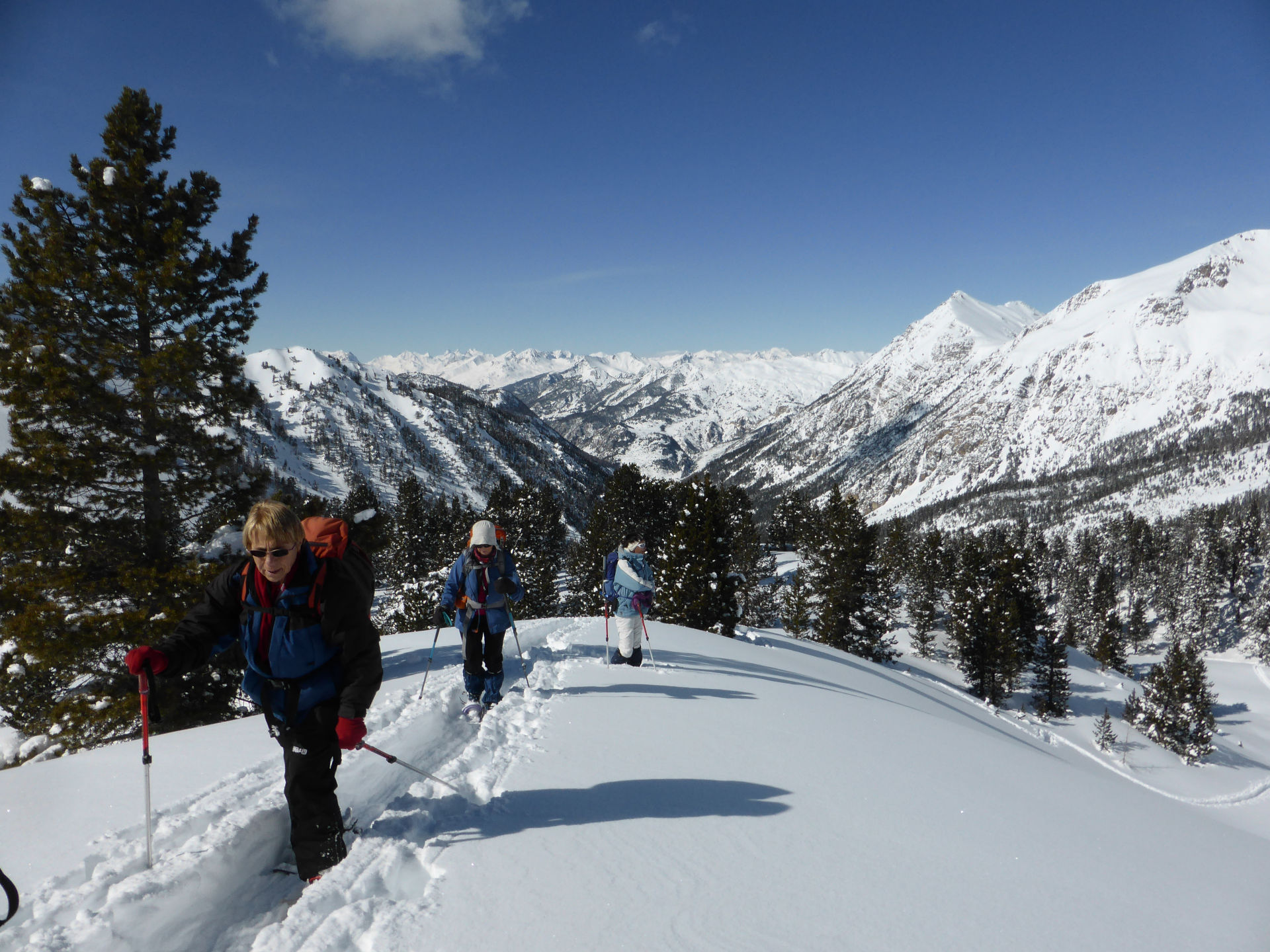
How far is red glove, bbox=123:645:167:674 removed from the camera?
135 inches

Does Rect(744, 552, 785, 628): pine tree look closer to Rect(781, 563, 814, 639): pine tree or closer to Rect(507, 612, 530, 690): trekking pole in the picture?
Rect(781, 563, 814, 639): pine tree

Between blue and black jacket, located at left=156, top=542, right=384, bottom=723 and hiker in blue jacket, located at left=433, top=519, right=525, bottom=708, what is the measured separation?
3.50 m

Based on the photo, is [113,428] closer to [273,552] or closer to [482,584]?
[482,584]

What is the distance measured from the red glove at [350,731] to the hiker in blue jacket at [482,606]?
11.8 ft

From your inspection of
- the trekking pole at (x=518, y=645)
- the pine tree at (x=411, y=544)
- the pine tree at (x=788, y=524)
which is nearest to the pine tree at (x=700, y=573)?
the trekking pole at (x=518, y=645)

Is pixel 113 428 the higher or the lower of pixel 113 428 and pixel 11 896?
the higher

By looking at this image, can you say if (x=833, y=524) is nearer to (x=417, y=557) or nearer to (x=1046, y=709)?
(x=1046, y=709)

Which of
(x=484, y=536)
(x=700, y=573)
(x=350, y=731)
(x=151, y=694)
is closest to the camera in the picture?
(x=350, y=731)

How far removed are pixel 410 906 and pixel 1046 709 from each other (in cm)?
4320

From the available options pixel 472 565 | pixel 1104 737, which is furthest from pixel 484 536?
pixel 1104 737

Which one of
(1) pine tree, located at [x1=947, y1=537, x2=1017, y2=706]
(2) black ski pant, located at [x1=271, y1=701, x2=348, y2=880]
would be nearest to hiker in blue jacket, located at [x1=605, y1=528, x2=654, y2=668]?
(2) black ski pant, located at [x1=271, y1=701, x2=348, y2=880]

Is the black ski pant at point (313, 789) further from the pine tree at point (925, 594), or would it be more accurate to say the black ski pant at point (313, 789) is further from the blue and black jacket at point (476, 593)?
the pine tree at point (925, 594)

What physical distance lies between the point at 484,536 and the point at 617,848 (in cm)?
427

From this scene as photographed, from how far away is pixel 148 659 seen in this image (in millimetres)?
3506
